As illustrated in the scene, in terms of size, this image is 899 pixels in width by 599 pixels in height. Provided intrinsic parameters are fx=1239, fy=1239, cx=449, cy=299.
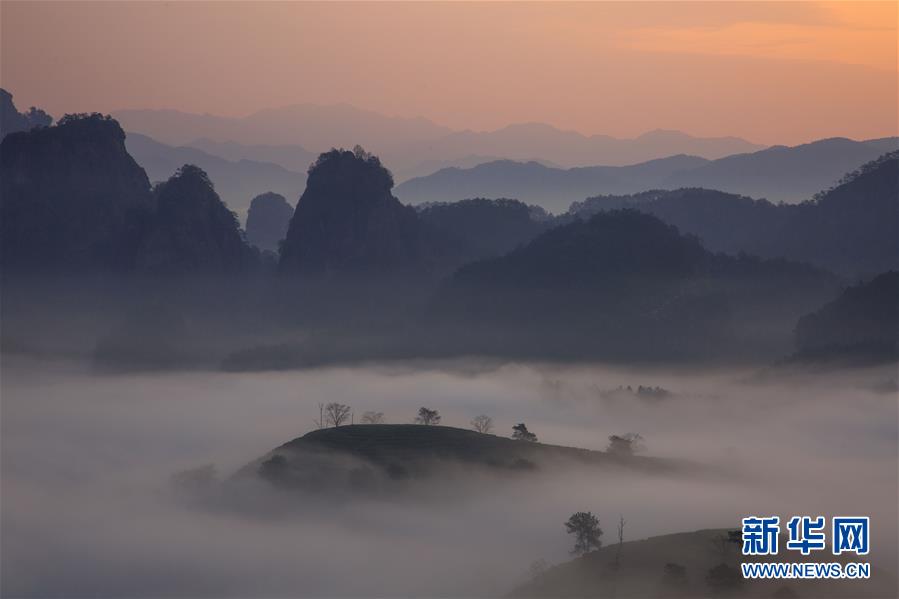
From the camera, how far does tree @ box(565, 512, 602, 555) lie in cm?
11781

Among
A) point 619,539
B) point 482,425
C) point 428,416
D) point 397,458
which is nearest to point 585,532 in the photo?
point 619,539

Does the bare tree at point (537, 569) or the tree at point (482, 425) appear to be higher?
the tree at point (482, 425)

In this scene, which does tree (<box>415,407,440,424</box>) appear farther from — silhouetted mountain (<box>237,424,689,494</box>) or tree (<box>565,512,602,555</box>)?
tree (<box>565,512,602,555</box>)

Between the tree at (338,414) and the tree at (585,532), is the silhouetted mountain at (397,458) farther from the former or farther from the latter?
the tree at (338,414)

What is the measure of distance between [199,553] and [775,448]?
301 feet

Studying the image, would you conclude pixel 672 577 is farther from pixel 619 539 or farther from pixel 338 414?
pixel 338 414

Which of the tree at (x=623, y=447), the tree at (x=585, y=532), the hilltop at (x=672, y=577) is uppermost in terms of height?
the tree at (x=623, y=447)

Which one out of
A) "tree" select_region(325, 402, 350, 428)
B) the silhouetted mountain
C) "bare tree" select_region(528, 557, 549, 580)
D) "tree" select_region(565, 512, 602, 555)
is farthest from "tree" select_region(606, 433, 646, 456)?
"tree" select_region(325, 402, 350, 428)

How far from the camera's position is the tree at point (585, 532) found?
117812 millimetres

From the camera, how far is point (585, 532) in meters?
119

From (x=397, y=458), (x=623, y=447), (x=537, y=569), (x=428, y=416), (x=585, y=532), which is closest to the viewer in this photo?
(x=537, y=569)

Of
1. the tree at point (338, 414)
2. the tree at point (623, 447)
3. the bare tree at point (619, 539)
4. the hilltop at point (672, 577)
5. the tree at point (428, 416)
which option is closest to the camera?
the hilltop at point (672, 577)

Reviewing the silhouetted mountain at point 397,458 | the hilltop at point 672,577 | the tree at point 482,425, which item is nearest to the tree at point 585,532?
the hilltop at point 672,577

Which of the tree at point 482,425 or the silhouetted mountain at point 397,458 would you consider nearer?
the silhouetted mountain at point 397,458
